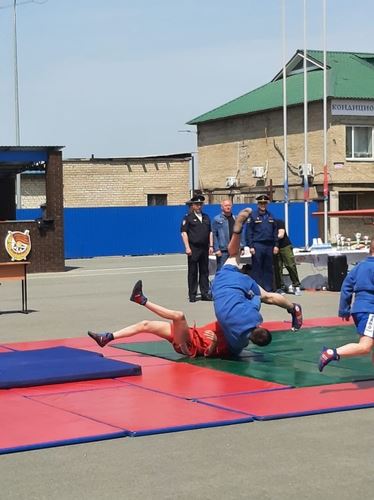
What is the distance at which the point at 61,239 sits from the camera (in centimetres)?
3073

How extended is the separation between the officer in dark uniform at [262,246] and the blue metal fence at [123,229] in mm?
23994

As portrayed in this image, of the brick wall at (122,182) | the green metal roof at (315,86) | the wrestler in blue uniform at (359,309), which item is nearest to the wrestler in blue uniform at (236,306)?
the wrestler in blue uniform at (359,309)

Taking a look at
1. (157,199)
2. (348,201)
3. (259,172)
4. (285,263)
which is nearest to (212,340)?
(285,263)

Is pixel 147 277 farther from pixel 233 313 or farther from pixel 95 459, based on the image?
pixel 95 459

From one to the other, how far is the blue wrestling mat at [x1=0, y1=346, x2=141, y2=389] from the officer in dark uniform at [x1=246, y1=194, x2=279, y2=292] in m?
6.91

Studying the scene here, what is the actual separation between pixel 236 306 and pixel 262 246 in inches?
300

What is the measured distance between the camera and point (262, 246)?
60.1 feet

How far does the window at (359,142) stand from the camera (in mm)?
49062

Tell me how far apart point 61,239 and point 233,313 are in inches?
806

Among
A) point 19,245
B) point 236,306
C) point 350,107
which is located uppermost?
point 350,107

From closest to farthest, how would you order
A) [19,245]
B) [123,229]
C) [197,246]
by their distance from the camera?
[197,246] → [19,245] → [123,229]

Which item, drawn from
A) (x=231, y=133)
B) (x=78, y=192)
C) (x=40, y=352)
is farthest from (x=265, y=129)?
(x=40, y=352)

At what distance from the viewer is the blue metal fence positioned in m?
42.0

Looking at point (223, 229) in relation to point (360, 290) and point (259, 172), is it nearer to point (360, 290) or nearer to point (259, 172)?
point (360, 290)
